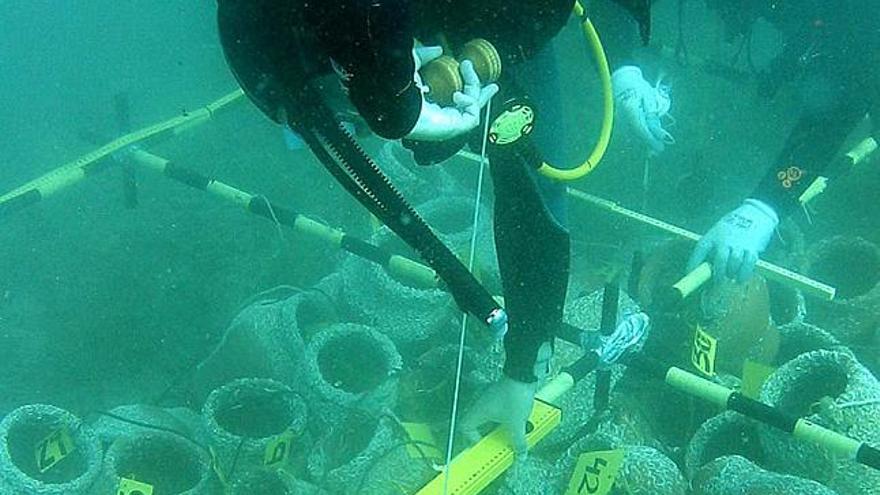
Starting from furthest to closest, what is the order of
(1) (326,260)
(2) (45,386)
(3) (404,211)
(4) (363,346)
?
(1) (326,260), (2) (45,386), (4) (363,346), (3) (404,211)

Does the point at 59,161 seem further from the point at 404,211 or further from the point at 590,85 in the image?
the point at 404,211

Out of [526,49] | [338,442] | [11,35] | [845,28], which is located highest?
[526,49]

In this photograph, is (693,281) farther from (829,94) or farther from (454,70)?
(454,70)

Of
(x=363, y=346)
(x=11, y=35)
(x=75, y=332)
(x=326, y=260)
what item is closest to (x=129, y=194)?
(x=75, y=332)

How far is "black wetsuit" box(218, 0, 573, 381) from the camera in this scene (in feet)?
5.24

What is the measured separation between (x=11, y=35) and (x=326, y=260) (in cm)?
1292

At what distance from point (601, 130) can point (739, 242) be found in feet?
4.13

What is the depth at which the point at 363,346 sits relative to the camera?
3.75 metres

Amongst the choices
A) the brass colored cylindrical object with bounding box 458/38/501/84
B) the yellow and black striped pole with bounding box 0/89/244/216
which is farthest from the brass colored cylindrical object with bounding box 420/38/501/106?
the yellow and black striped pole with bounding box 0/89/244/216

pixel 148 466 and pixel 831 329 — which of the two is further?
pixel 831 329

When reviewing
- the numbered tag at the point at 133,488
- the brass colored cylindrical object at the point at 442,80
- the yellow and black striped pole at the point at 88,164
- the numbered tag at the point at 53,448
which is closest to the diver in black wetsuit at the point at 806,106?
the brass colored cylindrical object at the point at 442,80

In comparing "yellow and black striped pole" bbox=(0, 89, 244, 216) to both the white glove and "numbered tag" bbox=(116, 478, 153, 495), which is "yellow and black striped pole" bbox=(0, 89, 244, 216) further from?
the white glove

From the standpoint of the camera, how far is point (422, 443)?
3199mm

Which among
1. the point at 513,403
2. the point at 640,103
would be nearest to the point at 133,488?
the point at 513,403
